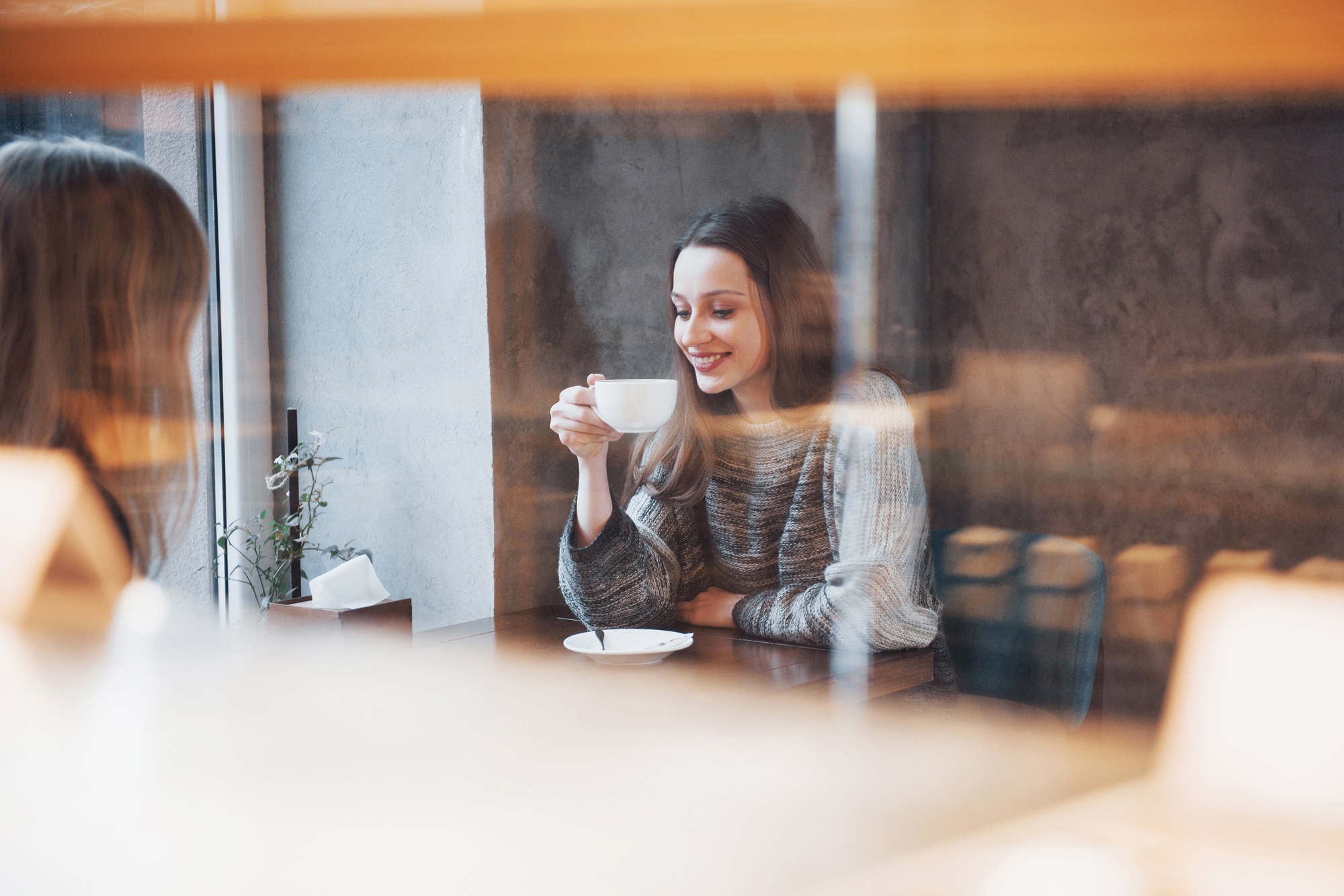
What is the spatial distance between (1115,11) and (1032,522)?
5.47 ft

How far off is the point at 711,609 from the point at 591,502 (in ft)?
0.61

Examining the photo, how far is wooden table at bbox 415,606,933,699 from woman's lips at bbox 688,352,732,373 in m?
0.31

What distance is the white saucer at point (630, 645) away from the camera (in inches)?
34.0

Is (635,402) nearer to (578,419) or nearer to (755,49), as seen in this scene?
(578,419)

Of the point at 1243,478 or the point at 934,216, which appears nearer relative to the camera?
the point at 1243,478

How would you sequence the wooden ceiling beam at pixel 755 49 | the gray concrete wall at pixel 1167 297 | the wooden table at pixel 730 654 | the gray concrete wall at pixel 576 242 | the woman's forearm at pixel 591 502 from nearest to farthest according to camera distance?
the wooden ceiling beam at pixel 755 49
the wooden table at pixel 730 654
the woman's forearm at pixel 591 502
the gray concrete wall at pixel 576 242
the gray concrete wall at pixel 1167 297

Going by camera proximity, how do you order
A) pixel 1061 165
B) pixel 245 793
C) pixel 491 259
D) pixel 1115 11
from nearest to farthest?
pixel 1115 11
pixel 245 793
pixel 491 259
pixel 1061 165

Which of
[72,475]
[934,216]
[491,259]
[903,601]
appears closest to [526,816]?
[72,475]

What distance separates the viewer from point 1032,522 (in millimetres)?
1696

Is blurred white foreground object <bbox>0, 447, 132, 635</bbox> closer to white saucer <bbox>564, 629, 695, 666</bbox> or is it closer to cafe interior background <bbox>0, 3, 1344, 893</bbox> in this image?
white saucer <bbox>564, 629, 695, 666</bbox>

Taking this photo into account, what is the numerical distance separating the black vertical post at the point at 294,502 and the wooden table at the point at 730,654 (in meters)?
0.27

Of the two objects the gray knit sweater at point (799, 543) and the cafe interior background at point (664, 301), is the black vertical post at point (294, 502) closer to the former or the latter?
the cafe interior background at point (664, 301)

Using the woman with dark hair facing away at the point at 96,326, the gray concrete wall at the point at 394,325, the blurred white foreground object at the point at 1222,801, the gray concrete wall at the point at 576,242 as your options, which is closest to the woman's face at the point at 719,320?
the gray concrete wall at the point at 576,242

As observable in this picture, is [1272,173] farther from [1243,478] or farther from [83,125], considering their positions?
[83,125]
